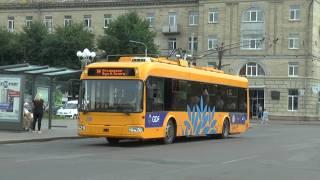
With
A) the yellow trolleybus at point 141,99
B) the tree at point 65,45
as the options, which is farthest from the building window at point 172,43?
the yellow trolleybus at point 141,99

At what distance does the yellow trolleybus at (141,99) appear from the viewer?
22.0 metres

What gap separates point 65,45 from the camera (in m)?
79.2

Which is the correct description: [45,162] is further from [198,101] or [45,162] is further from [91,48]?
[91,48]

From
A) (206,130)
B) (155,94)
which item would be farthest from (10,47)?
(155,94)

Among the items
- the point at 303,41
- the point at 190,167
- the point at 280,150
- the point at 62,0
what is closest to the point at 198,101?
the point at 280,150

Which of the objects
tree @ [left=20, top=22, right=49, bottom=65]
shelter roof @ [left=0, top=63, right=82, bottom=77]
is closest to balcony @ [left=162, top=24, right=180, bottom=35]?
tree @ [left=20, top=22, right=49, bottom=65]

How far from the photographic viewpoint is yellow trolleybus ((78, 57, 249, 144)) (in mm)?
22047

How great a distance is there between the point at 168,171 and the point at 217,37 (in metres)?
68.6

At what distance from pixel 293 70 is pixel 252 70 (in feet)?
16.8

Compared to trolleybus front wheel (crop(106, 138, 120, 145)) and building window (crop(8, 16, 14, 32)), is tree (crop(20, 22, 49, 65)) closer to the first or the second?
building window (crop(8, 16, 14, 32))

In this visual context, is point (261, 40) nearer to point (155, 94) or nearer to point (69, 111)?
point (69, 111)

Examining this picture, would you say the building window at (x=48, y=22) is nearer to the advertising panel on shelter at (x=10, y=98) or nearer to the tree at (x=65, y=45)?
the tree at (x=65, y=45)

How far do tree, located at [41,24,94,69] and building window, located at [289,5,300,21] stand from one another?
2558 cm

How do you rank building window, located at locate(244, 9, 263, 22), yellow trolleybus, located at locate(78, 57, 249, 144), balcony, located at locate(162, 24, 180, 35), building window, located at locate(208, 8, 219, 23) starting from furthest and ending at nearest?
balcony, located at locate(162, 24, 180, 35) → building window, located at locate(208, 8, 219, 23) → building window, located at locate(244, 9, 263, 22) → yellow trolleybus, located at locate(78, 57, 249, 144)
